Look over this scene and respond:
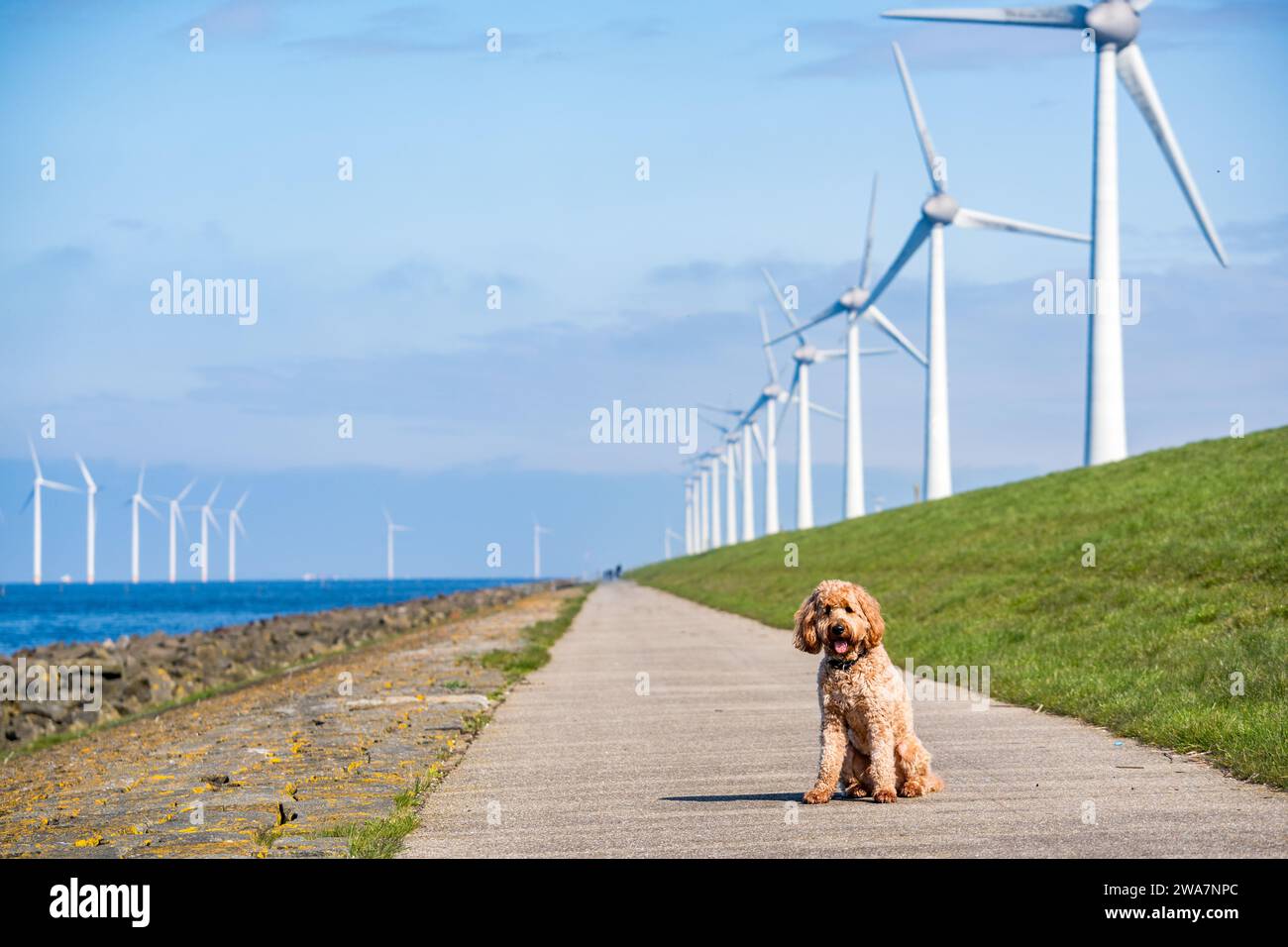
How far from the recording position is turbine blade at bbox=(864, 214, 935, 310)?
63.3 metres

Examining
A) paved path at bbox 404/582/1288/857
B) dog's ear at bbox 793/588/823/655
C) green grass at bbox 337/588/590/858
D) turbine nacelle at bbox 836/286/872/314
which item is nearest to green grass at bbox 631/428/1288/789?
paved path at bbox 404/582/1288/857

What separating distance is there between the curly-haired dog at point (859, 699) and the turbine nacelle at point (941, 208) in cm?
5344

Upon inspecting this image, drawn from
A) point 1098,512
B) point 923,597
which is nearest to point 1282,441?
point 1098,512

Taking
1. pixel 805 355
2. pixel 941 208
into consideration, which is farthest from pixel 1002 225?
pixel 805 355

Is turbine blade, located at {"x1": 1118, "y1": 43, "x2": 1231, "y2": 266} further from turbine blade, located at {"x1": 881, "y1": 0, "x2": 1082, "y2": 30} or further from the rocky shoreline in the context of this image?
the rocky shoreline

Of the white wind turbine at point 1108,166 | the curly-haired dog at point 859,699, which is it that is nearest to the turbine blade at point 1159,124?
the white wind turbine at point 1108,166

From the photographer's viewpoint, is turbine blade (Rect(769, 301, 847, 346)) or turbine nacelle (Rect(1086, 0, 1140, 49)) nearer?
turbine nacelle (Rect(1086, 0, 1140, 49))

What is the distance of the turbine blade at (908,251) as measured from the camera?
2491 inches

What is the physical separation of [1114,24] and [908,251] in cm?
2158

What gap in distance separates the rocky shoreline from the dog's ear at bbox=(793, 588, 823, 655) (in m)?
19.4

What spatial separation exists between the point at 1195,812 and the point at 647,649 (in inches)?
861

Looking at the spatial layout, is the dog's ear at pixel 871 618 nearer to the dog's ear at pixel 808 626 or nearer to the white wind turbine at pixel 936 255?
the dog's ear at pixel 808 626
